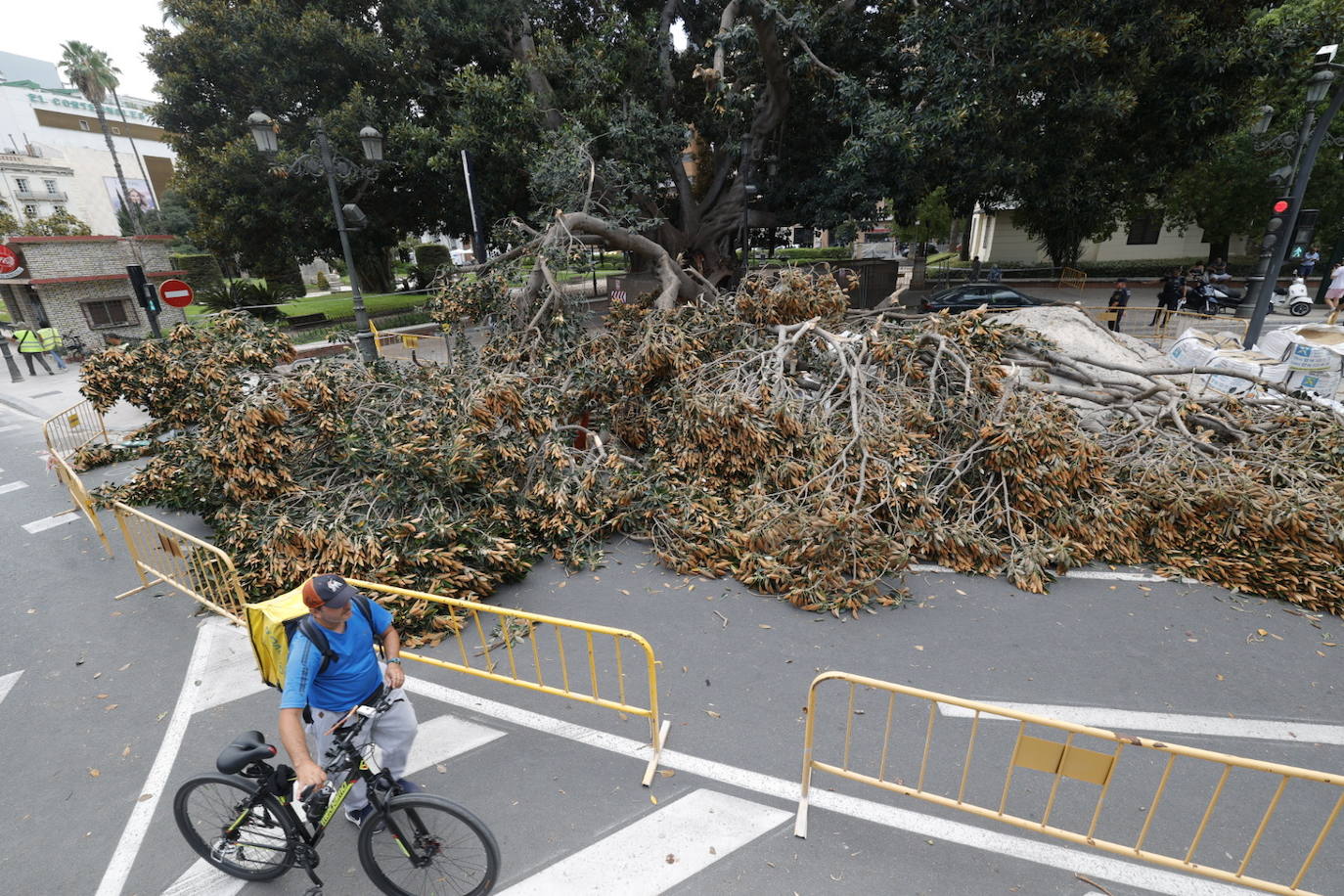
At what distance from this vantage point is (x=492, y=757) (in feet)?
14.3

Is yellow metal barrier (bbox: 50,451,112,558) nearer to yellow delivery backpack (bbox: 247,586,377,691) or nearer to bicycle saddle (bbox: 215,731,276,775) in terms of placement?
yellow delivery backpack (bbox: 247,586,377,691)

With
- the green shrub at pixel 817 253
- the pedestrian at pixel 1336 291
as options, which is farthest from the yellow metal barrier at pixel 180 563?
the green shrub at pixel 817 253

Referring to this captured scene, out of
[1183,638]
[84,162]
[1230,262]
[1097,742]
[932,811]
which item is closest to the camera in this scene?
[932,811]

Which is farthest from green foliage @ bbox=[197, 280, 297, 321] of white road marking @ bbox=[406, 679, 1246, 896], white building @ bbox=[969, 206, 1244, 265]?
white building @ bbox=[969, 206, 1244, 265]

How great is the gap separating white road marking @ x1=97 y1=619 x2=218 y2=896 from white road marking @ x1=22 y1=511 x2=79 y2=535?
4.98m

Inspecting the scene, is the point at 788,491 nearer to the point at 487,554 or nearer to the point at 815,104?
the point at 487,554

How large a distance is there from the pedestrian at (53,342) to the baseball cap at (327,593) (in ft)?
72.9

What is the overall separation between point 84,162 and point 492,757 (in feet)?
243

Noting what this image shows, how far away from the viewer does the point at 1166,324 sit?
59.4 feet

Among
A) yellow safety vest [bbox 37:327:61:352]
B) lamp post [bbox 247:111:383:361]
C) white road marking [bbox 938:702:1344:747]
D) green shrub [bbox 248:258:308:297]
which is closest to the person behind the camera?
white road marking [bbox 938:702:1344:747]

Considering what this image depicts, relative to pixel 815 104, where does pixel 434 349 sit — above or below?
below

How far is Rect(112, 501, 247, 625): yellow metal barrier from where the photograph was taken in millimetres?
5969

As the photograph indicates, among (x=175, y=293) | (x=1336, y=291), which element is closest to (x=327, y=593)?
(x=175, y=293)

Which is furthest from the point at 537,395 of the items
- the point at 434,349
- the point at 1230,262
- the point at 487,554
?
the point at 1230,262
